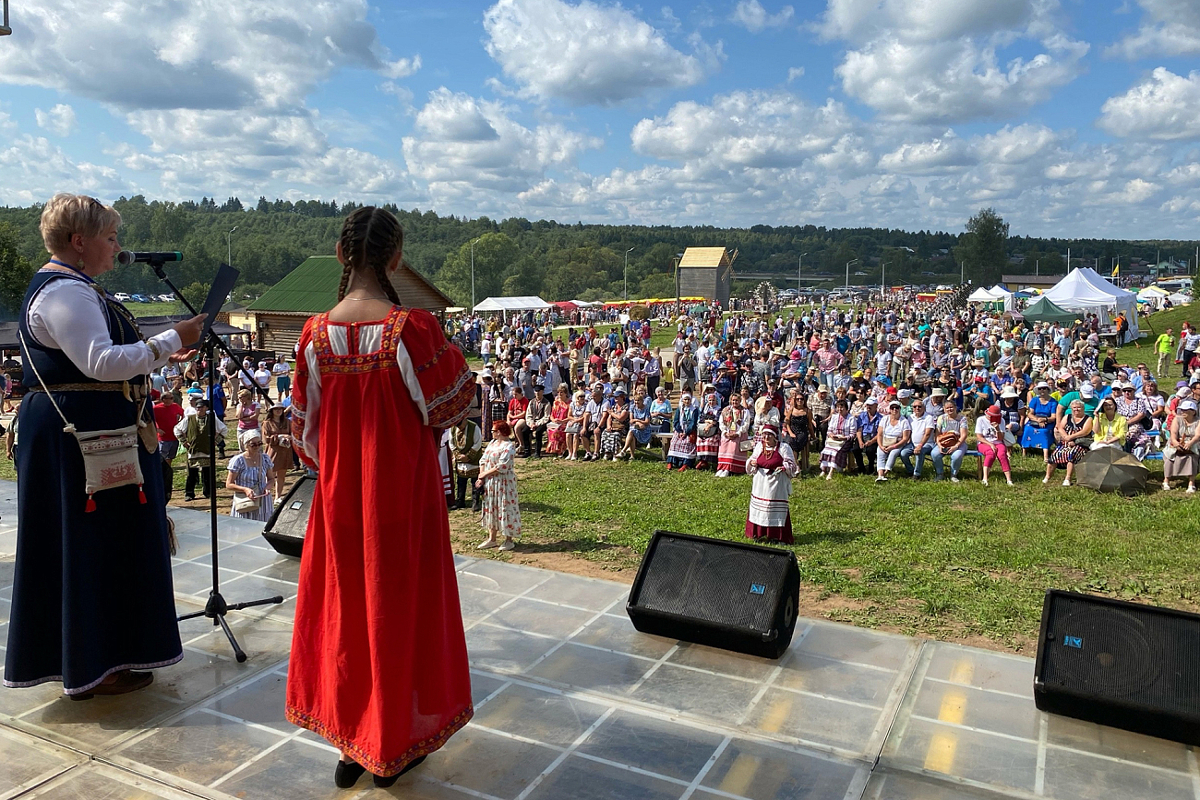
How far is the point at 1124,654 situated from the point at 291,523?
15.2ft

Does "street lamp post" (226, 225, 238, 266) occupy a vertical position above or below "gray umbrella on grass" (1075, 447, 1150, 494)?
above

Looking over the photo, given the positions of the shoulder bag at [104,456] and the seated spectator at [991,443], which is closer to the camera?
the shoulder bag at [104,456]

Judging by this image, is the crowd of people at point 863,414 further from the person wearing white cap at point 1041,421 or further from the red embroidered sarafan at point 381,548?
the red embroidered sarafan at point 381,548

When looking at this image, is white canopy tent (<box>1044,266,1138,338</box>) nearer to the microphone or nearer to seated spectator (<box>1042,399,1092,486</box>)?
seated spectator (<box>1042,399,1092,486</box>)

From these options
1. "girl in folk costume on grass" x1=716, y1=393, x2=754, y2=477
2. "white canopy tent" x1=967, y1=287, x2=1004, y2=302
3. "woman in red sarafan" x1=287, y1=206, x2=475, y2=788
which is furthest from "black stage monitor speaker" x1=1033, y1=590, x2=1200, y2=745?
"white canopy tent" x1=967, y1=287, x2=1004, y2=302

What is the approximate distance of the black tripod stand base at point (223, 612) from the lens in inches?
165

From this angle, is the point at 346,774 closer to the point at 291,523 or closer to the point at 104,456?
the point at 104,456

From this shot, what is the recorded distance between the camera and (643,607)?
180 inches

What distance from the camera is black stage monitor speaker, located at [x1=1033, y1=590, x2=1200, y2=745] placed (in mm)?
3539

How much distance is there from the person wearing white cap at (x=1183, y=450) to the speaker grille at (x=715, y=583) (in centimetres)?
807

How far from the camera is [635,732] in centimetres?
358

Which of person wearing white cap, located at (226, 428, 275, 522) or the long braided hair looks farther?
person wearing white cap, located at (226, 428, 275, 522)

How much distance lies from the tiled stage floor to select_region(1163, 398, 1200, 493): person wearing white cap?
7.61 m

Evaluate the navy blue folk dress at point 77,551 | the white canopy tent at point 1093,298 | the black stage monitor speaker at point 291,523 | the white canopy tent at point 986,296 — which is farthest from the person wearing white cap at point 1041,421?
the white canopy tent at point 986,296
